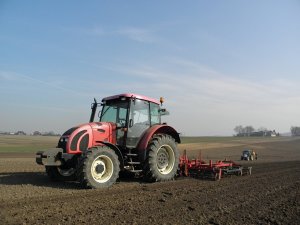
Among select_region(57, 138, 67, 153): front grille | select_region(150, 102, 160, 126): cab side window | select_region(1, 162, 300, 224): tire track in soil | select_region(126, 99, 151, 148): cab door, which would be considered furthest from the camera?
select_region(150, 102, 160, 126): cab side window

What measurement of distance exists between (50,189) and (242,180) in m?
5.23

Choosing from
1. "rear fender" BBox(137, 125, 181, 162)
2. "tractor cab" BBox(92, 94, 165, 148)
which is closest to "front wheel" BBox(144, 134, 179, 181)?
"rear fender" BBox(137, 125, 181, 162)

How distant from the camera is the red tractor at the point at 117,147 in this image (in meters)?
8.35

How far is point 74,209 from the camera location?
586 centimetres

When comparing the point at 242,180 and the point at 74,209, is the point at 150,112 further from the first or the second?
the point at 74,209

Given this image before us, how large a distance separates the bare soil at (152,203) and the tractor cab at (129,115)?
1267 millimetres

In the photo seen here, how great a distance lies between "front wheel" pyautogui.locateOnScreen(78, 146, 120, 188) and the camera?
7.99m

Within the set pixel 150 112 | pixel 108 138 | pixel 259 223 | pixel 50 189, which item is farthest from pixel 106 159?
pixel 259 223

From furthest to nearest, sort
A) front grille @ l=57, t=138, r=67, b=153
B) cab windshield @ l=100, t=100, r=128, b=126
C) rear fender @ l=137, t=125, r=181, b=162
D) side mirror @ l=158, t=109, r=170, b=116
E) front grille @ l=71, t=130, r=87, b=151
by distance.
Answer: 1. side mirror @ l=158, t=109, r=170, b=116
2. cab windshield @ l=100, t=100, r=128, b=126
3. rear fender @ l=137, t=125, r=181, b=162
4. front grille @ l=57, t=138, r=67, b=153
5. front grille @ l=71, t=130, r=87, b=151

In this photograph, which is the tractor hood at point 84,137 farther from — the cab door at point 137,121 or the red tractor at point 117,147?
the cab door at point 137,121

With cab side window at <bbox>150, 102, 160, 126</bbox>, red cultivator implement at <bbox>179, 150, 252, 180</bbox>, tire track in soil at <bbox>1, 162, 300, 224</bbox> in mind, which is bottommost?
tire track in soil at <bbox>1, 162, 300, 224</bbox>

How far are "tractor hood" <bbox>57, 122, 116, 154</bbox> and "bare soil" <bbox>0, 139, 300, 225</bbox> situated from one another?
37.6 inches

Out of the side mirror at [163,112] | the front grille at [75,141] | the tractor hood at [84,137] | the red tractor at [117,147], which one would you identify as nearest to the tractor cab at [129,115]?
the red tractor at [117,147]

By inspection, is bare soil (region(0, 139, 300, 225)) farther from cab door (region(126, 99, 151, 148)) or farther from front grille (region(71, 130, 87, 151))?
cab door (region(126, 99, 151, 148))
